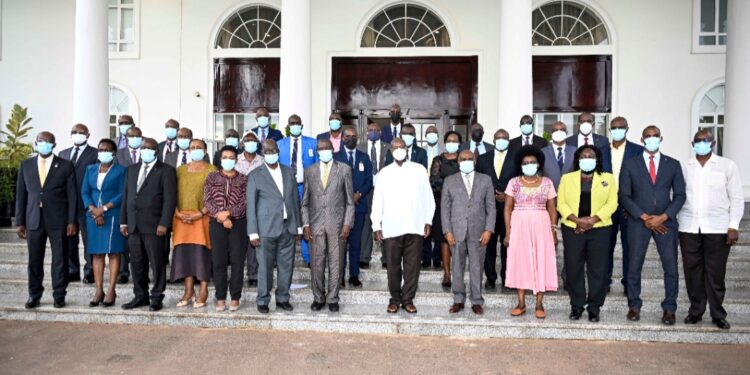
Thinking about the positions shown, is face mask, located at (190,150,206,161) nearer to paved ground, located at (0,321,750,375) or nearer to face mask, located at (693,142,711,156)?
paved ground, located at (0,321,750,375)

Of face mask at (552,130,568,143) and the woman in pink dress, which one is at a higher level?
face mask at (552,130,568,143)

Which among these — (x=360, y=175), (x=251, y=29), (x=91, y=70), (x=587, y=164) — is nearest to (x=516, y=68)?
(x=360, y=175)

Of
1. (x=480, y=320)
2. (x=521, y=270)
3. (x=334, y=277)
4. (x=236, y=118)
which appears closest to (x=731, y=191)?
(x=521, y=270)

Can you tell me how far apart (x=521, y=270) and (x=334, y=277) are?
7.00ft

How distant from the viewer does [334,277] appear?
22.4 feet

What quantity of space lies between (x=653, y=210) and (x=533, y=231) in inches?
51.1

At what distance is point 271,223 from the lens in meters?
6.68

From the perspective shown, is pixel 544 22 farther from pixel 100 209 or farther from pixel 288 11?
pixel 100 209

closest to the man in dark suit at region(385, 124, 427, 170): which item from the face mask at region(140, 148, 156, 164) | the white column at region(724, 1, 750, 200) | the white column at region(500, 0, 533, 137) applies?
the white column at region(500, 0, 533, 137)

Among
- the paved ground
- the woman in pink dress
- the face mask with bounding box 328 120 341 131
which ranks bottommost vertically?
the paved ground

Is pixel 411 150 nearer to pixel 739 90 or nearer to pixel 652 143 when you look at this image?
pixel 652 143

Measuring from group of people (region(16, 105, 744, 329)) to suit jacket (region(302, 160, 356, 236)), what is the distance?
0.02 m

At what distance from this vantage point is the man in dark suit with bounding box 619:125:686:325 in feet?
20.7

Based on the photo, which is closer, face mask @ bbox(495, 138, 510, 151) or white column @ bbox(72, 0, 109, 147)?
face mask @ bbox(495, 138, 510, 151)
